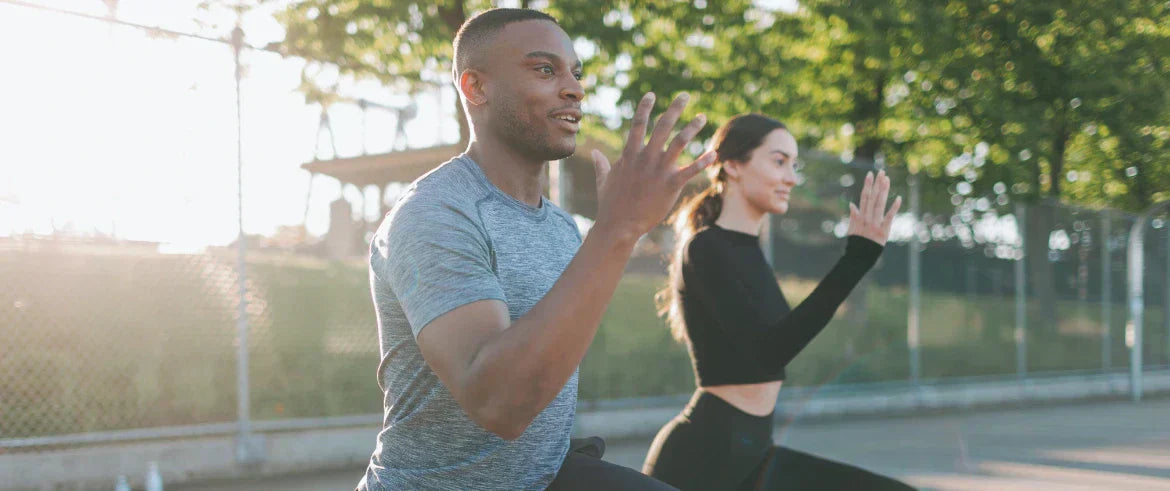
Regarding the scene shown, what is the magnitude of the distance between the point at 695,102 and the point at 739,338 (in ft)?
32.5

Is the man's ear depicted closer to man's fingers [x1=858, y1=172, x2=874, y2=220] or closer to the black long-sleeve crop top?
the black long-sleeve crop top

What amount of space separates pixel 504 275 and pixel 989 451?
9.39m

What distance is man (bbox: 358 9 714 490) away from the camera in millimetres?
1637

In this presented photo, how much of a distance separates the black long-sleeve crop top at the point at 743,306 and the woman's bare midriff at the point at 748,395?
0.02 metres

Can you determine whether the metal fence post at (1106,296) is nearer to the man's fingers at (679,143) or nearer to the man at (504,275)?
the man at (504,275)

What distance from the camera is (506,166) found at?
2.18m

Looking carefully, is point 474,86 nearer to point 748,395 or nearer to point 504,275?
point 504,275

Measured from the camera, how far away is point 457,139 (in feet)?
28.7

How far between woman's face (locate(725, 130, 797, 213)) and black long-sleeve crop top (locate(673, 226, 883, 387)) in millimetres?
201

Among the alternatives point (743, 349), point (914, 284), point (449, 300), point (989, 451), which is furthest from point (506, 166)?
point (914, 284)

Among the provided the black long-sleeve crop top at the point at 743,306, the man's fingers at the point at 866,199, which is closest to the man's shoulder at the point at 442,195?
the black long-sleeve crop top at the point at 743,306

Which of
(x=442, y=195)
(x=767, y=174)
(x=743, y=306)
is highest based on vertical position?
(x=767, y=174)

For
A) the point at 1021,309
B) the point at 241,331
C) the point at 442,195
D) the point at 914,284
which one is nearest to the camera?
the point at 442,195

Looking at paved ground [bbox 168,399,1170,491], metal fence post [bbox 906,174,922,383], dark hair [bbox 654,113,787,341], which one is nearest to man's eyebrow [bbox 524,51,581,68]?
dark hair [bbox 654,113,787,341]
